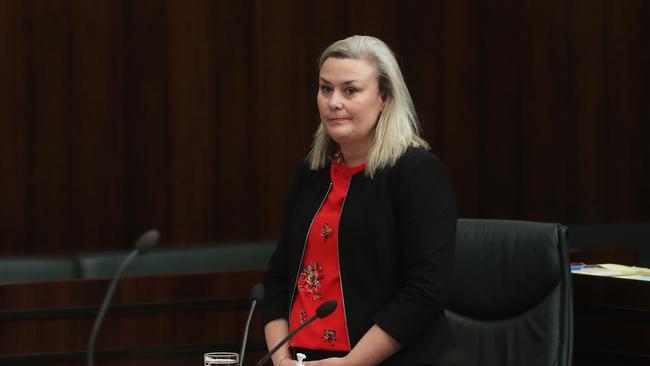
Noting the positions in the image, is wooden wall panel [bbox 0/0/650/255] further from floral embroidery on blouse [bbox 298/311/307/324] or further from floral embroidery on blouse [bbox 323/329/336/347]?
floral embroidery on blouse [bbox 323/329/336/347]

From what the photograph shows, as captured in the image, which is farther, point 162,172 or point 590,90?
point 590,90

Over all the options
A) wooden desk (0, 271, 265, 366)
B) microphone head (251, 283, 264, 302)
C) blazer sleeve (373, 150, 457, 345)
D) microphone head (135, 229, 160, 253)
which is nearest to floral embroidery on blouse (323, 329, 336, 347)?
blazer sleeve (373, 150, 457, 345)

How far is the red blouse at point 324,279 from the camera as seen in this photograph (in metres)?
2.40

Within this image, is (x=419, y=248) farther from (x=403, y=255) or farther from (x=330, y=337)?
(x=330, y=337)

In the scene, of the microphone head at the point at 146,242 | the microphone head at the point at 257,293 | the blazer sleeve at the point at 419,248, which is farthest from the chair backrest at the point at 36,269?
the microphone head at the point at 146,242

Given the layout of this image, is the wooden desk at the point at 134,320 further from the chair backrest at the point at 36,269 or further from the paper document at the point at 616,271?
the paper document at the point at 616,271

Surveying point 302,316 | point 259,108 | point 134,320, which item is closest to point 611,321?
point 302,316

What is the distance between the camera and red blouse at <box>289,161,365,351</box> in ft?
7.89

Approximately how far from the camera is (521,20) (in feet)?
17.6

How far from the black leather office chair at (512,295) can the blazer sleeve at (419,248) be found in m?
0.20

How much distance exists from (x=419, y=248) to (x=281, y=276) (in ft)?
1.50

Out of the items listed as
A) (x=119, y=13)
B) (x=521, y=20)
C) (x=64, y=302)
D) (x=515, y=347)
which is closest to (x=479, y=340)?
(x=515, y=347)

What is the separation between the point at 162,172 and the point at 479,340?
7.58ft

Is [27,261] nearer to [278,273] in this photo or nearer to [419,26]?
[278,273]
